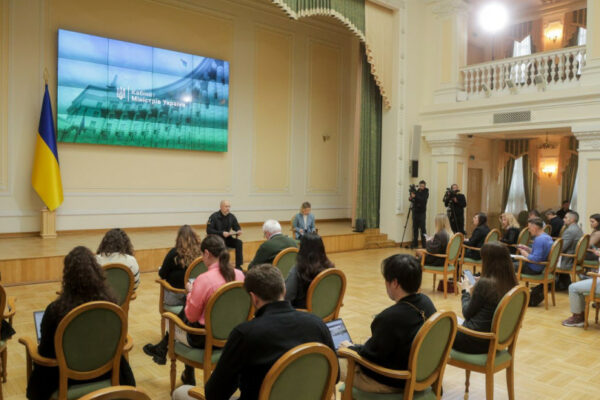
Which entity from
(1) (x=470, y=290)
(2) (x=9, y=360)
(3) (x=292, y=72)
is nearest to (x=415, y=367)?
(1) (x=470, y=290)

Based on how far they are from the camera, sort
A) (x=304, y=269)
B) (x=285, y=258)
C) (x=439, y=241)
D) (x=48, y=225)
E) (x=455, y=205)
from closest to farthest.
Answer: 1. (x=304, y=269)
2. (x=285, y=258)
3. (x=439, y=241)
4. (x=48, y=225)
5. (x=455, y=205)

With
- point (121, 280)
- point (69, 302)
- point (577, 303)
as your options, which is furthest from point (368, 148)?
point (69, 302)

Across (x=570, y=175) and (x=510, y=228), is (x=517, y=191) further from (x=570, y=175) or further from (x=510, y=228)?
(x=510, y=228)

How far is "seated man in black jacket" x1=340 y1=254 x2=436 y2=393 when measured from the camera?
2.17 meters

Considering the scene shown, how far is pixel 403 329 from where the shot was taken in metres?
2.16

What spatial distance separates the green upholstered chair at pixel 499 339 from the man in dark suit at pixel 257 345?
1.30m

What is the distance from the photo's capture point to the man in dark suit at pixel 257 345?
67.9 inches

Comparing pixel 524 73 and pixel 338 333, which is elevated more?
pixel 524 73

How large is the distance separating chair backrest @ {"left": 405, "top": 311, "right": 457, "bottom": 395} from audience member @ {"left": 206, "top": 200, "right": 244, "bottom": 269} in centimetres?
440

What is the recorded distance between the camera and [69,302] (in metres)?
2.27

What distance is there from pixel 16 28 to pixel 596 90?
30.7 ft

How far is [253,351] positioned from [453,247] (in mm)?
4739

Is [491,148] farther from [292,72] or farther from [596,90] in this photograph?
[292,72]

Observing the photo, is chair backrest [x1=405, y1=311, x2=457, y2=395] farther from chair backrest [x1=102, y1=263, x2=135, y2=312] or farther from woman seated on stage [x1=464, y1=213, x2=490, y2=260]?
woman seated on stage [x1=464, y1=213, x2=490, y2=260]
